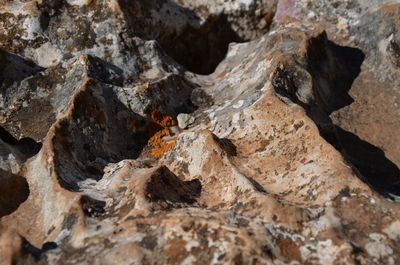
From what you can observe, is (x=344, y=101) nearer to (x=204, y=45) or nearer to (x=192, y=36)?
(x=204, y=45)

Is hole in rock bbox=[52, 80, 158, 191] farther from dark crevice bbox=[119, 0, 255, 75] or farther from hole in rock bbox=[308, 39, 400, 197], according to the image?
hole in rock bbox=[308, 39, 400, 197]

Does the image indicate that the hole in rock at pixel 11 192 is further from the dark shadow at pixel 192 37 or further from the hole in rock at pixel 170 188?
the dark shadow at pixel 192 37

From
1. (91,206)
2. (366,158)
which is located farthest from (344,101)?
(91,206)

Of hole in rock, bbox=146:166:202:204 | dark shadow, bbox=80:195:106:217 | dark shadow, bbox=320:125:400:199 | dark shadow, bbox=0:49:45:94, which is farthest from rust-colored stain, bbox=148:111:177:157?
dark shadow, bbox=320:125:400:199

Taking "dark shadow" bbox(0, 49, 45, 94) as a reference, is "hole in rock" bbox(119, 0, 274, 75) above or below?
above

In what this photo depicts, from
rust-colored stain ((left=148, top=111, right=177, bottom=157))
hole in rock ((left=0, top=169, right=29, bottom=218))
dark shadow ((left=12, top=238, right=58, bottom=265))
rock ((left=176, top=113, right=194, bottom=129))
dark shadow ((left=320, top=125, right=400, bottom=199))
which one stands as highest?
dark shadow ((left=320, top=125, right=400, bottom=199))

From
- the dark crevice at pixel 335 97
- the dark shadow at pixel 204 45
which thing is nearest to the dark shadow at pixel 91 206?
the dark crevice at pixel 335 97
